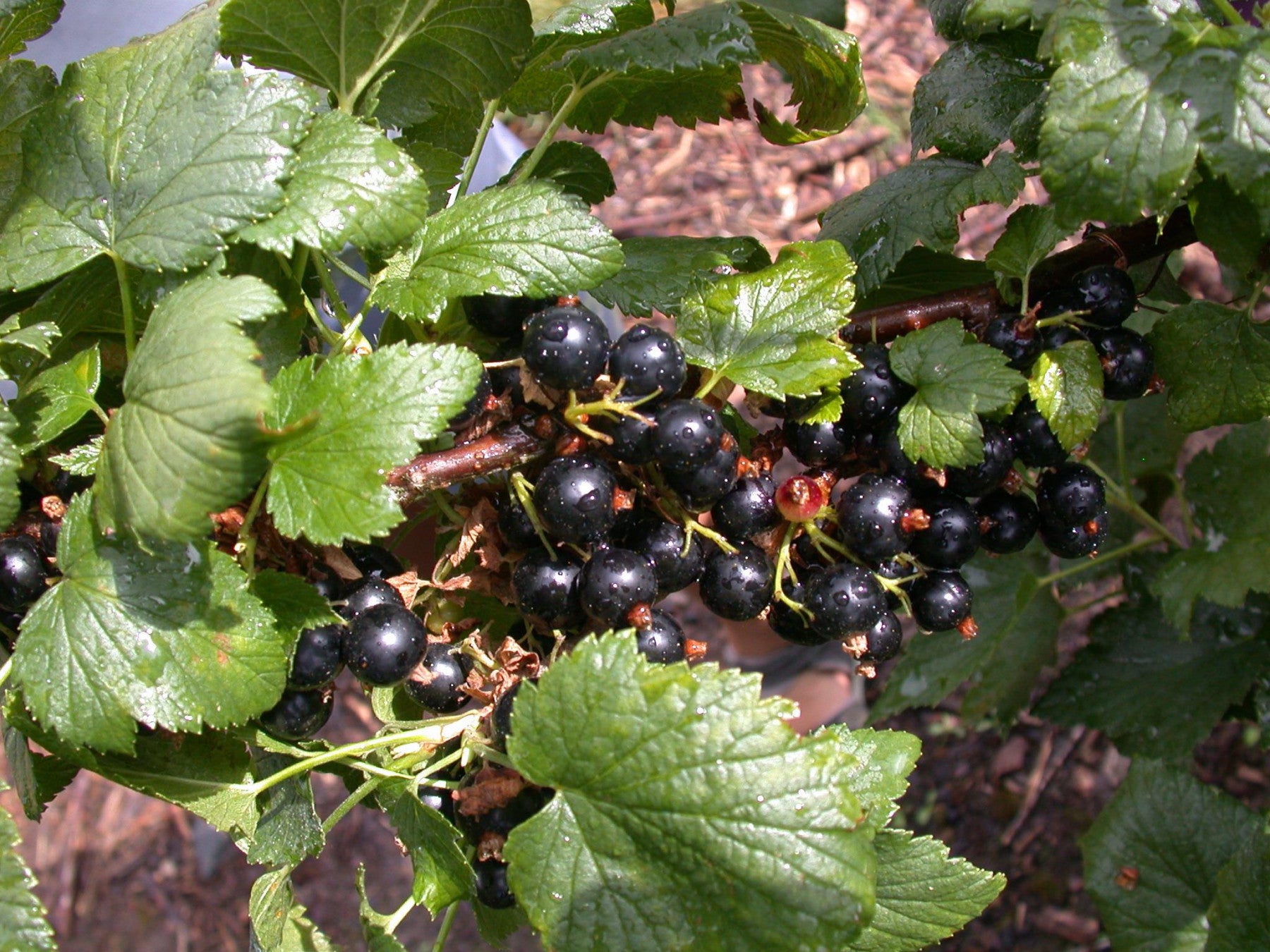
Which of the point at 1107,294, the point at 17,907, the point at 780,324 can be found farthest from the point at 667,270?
the point at 17,907

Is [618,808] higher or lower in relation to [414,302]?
lower

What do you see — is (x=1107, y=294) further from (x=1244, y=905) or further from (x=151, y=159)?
(x=151, y=159)

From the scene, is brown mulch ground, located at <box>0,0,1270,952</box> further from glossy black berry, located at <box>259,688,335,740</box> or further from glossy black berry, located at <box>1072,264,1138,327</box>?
glossy black berry, located at <box>1072,264,1138,327</box>

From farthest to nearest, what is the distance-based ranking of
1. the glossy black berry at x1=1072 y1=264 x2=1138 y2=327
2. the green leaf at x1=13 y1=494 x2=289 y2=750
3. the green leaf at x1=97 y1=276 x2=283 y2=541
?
1. the glossy black berry at x1=1072 y1=264 x2=1138 y2=327
2. the green leaf at x1=13 y1=494 x2=289 y2=750
3. the green leaf at x1=97 y1=276 x2=283 y2=541

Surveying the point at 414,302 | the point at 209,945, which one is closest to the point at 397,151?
the point at 414,302

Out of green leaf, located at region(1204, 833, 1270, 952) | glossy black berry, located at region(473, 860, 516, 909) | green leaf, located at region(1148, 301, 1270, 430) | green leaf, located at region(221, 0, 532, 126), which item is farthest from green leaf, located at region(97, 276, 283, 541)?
green leaf, located at region(1204, 833, 1270, 952)

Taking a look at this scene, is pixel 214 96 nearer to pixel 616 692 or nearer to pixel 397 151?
pixel 397 151
